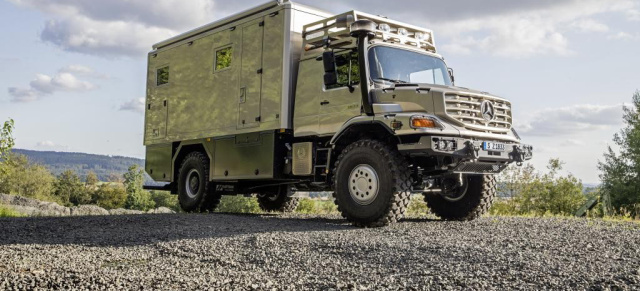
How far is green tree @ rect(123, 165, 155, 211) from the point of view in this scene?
3029 inches

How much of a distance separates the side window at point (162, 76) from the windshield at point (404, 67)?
6.95 m

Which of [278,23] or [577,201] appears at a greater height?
[278,23]

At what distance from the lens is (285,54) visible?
11.2 metres

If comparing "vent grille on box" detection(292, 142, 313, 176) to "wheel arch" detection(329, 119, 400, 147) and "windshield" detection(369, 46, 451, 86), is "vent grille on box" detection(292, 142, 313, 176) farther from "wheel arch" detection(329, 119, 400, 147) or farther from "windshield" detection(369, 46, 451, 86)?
"windshield" detection(369, 46, 451, 86)

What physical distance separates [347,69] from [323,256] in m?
4.22

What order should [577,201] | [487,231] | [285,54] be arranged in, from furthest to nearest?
[577,201] < [285,54] < [487,231]

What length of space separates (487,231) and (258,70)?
18.2 ft

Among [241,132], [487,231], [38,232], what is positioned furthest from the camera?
[241,132]

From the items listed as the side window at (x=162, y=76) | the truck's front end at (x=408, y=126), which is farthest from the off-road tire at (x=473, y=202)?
Result: the side window at (x=162, y=76)

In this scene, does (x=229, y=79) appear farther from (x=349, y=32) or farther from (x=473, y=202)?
(x=473, y=202)

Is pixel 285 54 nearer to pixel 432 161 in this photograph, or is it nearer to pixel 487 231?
pixel 432 161

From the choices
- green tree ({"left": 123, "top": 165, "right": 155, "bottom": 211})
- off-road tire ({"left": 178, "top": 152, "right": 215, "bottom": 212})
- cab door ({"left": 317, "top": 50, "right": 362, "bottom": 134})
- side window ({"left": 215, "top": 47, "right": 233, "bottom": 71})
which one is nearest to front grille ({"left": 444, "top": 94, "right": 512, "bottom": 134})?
cab door ({"left": 317, "top": 50, "right": 362, "bottom": 134})

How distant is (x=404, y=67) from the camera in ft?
33.8

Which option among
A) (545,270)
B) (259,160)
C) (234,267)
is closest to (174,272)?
(234,267)
